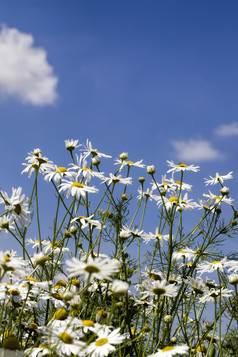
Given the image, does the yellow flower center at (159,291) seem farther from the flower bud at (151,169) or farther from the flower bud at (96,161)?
the flower bud at (96,161)

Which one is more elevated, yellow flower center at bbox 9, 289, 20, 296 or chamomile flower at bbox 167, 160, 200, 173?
chamomile flower at bbox 167, 160, 200, 173

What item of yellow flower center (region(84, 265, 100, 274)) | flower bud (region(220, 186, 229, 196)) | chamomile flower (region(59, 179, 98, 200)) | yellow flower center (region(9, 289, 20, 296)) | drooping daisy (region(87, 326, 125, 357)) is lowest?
drooping daisy (region(87, 326, 125, 357))

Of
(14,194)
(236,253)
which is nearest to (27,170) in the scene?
(14,194)

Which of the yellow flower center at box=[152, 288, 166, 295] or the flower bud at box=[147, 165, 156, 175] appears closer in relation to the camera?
the yellow flower center at box=[152, 288, 166, 295]

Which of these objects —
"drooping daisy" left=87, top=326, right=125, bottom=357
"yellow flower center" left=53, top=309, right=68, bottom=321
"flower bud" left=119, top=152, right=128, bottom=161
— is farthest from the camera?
"flower bud" left=119, top=152, right=128, bottom=161

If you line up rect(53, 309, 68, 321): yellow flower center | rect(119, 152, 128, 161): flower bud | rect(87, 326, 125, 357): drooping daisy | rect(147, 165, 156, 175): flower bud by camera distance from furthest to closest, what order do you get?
rect(119, 152, 128, 161): flower bud < rect(147, 165, 156, 175): flower bud < rect(53, 309, 68, 321): yellow flower center < rect(87, 326, 125, 357): drooping daisy

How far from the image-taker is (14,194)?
142 centimetres

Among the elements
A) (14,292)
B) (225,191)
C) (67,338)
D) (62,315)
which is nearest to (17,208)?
(14,292)

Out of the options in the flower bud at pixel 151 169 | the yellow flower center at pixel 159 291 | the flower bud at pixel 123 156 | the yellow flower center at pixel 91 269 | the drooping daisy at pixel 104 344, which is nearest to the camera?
the yellow flower center at pixel 91 269

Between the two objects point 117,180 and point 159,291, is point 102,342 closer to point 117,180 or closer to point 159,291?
point 159,291

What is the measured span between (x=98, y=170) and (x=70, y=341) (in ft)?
3.49

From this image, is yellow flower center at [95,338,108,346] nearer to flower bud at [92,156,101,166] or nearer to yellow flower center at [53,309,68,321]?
yellow flower center at [53,309,68,321]

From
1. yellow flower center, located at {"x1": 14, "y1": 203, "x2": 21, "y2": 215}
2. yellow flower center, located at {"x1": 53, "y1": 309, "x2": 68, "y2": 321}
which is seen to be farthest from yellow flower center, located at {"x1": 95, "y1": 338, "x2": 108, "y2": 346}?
yellow flower center, located at {"x1": 14, "y1": 203, "x2": 21, "y2": 215}

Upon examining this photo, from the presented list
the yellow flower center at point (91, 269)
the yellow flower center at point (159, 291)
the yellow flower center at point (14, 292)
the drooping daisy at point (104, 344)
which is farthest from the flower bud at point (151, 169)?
the yellow flower center at point (91, 269)
